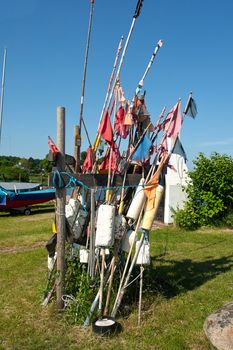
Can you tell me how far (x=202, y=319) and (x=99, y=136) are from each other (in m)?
2.78

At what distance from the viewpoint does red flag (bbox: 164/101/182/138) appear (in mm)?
4957

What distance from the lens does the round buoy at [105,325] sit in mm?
4113

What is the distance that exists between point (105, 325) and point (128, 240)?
42.4 inches

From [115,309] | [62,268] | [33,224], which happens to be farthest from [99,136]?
[33,224]

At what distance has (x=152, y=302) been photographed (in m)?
5.07

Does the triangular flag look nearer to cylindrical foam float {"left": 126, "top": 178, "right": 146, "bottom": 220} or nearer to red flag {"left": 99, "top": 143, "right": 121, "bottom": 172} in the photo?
red flag {"left": 99, "top": 143, "right": 121, "bottom": 172}

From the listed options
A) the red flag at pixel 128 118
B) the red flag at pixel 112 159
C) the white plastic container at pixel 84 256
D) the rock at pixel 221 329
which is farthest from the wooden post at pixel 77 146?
the rock at pixel 221 329

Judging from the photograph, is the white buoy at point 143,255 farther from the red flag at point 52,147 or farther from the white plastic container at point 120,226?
the red flag at point 52,147

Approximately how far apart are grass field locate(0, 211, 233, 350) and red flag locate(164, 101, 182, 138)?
2.34 metres

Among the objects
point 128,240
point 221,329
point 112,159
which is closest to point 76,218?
point 128,240

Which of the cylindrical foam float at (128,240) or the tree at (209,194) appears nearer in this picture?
the cylindrical foam float at (128,240)

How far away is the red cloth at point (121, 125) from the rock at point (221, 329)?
2509mm

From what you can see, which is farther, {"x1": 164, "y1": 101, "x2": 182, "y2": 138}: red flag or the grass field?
{"x1": 164, "y1": 101, "x2": 182, "y2": 138}: red flag

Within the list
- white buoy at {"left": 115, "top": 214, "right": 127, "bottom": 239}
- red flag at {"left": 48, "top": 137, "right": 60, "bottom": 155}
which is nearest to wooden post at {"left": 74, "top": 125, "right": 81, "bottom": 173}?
red flag at {"left": 48, "top": 137, "right": 60, "bottom": 155}
